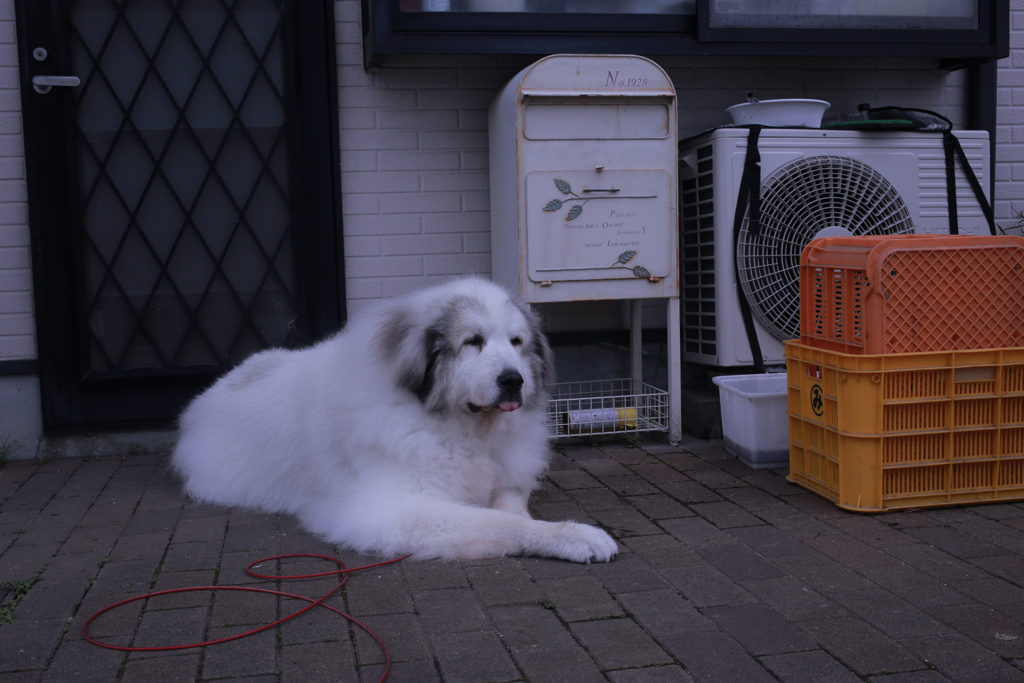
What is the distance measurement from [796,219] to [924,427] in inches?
66.4

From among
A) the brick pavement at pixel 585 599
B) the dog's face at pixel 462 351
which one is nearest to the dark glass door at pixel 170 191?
the brick pavement at pixel 585 599

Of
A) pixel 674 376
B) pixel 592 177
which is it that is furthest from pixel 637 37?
pixel 674 376

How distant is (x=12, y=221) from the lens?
4770 mm

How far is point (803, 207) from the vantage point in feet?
16.0

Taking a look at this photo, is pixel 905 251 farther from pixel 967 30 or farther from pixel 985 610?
pixel 967 30

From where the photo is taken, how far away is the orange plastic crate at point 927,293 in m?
3.44

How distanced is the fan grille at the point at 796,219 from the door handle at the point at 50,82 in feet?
11.8

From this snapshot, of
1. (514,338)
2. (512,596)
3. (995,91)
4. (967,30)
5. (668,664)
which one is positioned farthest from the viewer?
(995,91)

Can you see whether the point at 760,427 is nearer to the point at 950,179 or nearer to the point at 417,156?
the point at 950,179

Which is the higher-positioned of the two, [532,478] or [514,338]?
[514,338]

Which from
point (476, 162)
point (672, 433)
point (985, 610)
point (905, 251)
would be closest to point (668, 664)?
point (985, 610)

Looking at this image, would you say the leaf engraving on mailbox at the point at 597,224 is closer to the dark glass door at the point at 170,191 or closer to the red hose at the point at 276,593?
the dark glass door at the point at 170,191

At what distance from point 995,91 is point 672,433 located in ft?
10.3

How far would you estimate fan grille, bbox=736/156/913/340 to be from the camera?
4.82m
